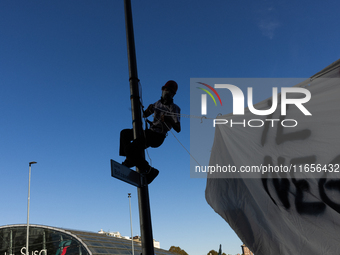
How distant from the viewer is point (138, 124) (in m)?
4.15

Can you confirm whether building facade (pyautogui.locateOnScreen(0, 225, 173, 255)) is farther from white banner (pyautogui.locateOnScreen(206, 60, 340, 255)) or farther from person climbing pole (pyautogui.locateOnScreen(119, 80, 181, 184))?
white banner (pyautogui.locateOnScreen(206, 60, 340, 255))

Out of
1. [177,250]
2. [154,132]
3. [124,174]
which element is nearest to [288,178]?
[154,132]

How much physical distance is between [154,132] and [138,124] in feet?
0.82

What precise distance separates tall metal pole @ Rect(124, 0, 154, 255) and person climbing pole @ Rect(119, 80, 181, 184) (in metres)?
0.08

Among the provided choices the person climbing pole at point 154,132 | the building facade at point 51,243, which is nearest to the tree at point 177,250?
the building facade at point 51,243

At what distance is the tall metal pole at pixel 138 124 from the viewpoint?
3.58 m

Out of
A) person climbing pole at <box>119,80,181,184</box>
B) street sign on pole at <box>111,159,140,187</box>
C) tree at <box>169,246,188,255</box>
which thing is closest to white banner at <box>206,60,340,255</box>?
person climbing pole at <box>119,80,181,184</box>

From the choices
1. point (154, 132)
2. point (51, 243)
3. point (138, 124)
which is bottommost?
point (51, 243)

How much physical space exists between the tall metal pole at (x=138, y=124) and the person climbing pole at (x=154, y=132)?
0.08 m

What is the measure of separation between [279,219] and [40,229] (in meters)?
35.2

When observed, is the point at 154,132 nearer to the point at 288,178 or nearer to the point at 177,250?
the point at 288,178

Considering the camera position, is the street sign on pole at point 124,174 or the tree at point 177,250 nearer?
the street sign on pole at point 124,174

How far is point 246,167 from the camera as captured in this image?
4.12 metres

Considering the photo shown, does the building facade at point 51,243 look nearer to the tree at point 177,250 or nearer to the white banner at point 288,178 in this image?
the white banner at point 288,178
